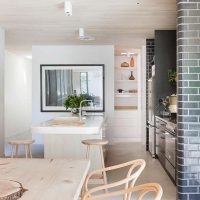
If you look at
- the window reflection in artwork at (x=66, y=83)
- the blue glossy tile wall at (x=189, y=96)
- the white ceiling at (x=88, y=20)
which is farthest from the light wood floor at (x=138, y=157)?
the white ceiling at (x=88, y=20)

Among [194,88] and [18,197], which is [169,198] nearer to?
[194,88]

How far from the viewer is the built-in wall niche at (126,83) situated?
29.2ft

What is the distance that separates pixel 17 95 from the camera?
9609 mm

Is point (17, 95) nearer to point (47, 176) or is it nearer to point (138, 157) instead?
point (138, 157)

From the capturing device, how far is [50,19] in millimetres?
4973

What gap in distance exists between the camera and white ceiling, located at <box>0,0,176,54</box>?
418 cm

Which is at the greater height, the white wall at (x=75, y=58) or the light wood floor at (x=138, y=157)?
the white wall at (x=75, y=58)

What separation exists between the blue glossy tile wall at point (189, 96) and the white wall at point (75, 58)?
433cm

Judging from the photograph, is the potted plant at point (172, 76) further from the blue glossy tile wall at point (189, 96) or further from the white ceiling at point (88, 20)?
the blue glossy tile wall at point (189, 96)

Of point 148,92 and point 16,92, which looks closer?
point 148,92

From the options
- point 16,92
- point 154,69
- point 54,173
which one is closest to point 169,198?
point 54,173

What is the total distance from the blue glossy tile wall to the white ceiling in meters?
0.90

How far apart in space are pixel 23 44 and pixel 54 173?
5.90 m

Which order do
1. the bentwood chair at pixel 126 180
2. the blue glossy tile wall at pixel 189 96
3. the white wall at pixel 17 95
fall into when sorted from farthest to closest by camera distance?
the white wall at pixel 17 95 < the blue glossy tile wall at pixel 189 96 < the bentwood chair at pixel 126 180
